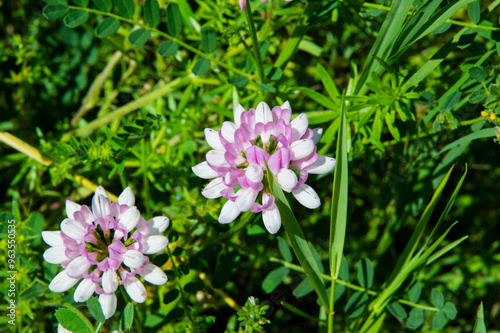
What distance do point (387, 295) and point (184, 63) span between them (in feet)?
5.11

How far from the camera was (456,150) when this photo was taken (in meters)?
2.30

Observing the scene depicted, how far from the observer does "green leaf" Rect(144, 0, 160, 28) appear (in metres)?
2.17

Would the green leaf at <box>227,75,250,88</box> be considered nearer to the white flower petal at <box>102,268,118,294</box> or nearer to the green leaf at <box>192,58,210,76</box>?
the green leaf at <box>192,58,210,76</box>

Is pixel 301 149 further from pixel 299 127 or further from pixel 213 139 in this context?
pixel 213 139

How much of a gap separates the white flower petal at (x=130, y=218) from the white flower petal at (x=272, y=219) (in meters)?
0.49

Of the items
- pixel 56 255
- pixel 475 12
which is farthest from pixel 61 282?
pixel 475 12

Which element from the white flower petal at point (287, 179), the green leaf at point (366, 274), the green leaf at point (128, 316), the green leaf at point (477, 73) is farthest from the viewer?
the green leaf at point (366, 274)

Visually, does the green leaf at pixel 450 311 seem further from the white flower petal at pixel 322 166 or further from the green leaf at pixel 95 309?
the green leaf at pixel 95 309

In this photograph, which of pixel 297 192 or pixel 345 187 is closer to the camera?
pixel 297 192

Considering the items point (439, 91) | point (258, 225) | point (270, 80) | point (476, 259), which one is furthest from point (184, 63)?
point (476, 259)

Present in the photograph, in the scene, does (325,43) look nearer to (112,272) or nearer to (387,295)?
(387,295)

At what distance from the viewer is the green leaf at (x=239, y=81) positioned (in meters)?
2.12

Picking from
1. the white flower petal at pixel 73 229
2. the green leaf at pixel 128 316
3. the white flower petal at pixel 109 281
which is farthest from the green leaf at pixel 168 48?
the green leaf at pixel 128 316

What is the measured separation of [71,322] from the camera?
71.3 inches
